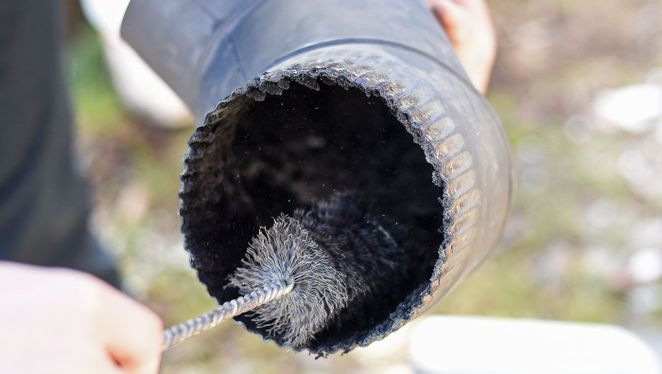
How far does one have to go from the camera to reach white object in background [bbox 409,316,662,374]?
1.15 m

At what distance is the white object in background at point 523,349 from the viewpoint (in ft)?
3.79

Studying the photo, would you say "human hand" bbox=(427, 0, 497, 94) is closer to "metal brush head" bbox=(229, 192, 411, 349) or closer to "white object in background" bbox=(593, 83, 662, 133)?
"metal brush head" bbox=(229, 192, 411, 349)

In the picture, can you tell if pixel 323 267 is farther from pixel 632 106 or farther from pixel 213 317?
pixel 632 106

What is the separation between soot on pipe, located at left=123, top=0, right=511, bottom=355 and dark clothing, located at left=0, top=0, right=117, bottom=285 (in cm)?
57

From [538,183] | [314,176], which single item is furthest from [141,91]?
[314,176]

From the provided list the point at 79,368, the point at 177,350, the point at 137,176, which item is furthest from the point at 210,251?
the point at 137,176

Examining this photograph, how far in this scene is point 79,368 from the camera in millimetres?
506

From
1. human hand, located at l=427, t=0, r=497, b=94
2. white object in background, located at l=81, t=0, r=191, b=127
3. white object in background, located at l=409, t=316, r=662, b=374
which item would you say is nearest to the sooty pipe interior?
human hand, located at l=427, t=0, r=497, b=94

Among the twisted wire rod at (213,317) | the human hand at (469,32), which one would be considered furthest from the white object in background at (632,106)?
the twisted wire rod at (213,317)

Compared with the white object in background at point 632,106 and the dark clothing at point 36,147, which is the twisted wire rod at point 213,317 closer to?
the dark clothing at point 36,147

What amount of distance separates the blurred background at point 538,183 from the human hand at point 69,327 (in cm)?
103

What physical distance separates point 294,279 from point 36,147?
838 mm

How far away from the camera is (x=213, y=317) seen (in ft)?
1.97

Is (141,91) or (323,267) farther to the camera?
(141,91)
